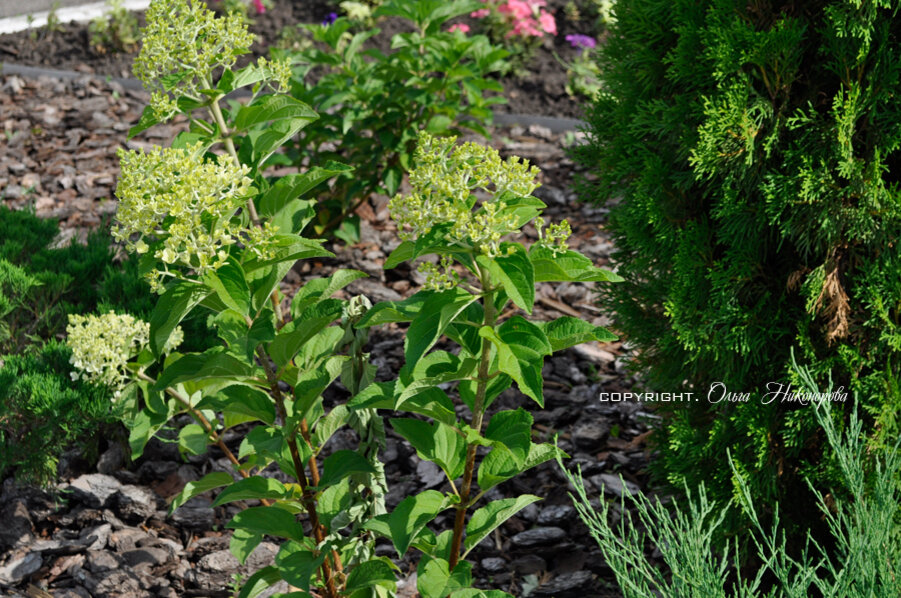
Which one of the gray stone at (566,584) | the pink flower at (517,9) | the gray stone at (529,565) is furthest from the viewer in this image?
the pink flower at (517,9)

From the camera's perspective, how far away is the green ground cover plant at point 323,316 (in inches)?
70.9

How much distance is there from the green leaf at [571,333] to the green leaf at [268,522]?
853 millimetres

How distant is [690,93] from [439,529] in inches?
71.3

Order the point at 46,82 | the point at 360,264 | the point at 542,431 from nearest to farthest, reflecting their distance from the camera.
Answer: the point at 542,431 < the point at 360,264 < the point at 46,82

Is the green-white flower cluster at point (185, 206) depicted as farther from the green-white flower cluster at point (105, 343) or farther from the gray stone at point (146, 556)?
the gray stone at point (146, 556)

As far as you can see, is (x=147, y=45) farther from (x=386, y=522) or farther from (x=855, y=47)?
(x=855, y=47)

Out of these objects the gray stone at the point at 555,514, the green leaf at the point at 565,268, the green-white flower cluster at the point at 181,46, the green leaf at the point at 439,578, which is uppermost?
the green-white flower cluster at the point at 181,46

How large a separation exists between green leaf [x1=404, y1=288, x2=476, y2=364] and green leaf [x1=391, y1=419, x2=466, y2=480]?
0.35 metres

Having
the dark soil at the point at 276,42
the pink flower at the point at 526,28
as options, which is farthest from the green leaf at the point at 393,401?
the pink flower at the point at 526,28

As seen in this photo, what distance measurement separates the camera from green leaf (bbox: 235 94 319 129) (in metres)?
2.15

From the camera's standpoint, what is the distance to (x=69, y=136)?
20.0 ft

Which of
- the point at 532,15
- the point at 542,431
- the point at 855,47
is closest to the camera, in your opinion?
the point at 855,47

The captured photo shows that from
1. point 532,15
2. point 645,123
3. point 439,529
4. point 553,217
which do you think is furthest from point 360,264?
point 532,15

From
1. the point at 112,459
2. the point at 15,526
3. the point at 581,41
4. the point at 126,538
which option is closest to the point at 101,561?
the point at 126,538
